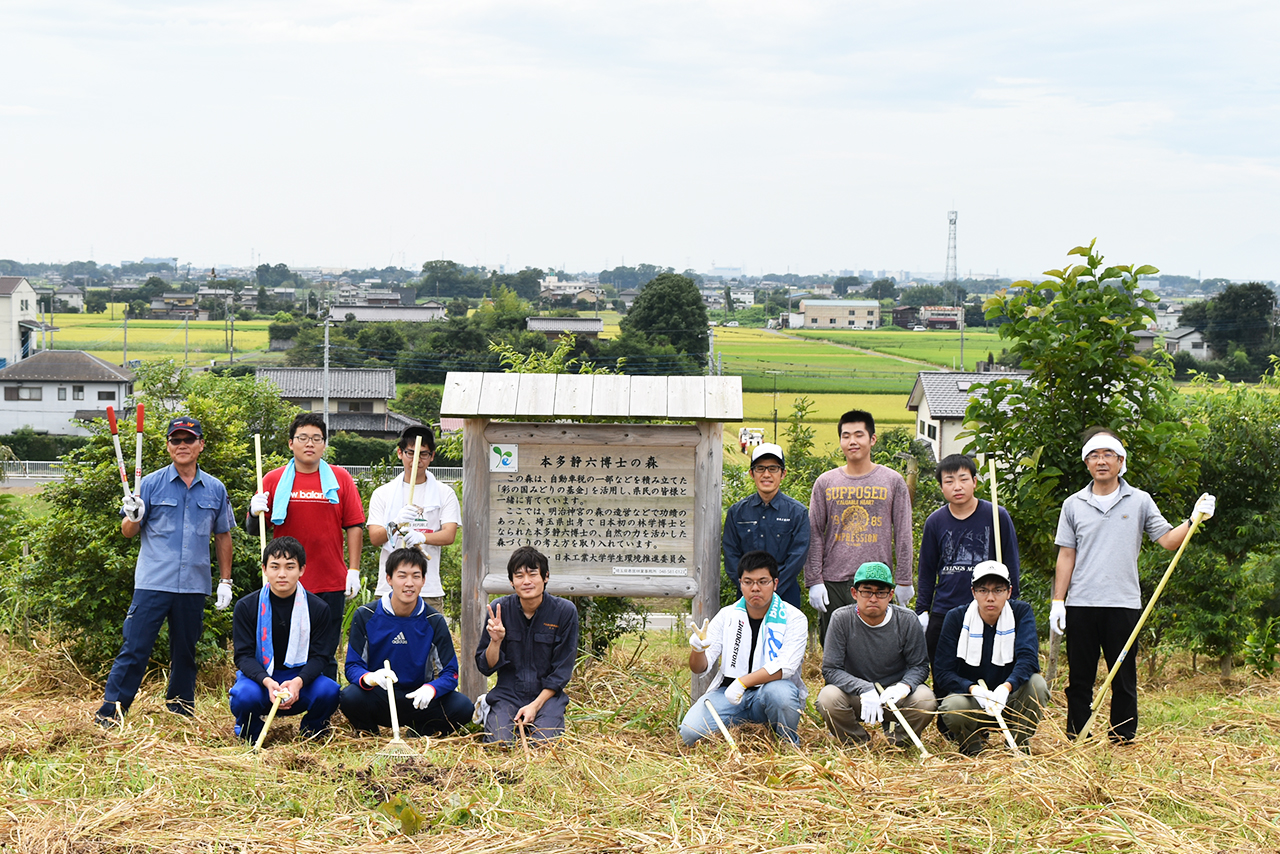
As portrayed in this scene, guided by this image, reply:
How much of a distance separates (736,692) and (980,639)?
3.97ft

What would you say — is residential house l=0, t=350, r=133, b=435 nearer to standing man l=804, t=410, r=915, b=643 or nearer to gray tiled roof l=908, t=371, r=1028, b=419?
gray tiled roof l=908, t=371, r=1028, b=419

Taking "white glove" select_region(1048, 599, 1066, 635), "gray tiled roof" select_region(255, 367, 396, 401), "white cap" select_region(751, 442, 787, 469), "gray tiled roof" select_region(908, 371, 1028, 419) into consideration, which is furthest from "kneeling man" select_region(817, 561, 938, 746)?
"gray tiled roof" select_region(255, 367, 396, 401)

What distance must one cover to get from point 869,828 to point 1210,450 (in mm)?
6509

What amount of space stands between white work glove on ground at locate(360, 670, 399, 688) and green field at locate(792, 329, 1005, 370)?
177ft

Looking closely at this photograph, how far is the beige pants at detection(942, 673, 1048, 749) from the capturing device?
17.2 feet

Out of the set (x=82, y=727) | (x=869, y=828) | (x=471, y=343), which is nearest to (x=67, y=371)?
(x=471, y=343)

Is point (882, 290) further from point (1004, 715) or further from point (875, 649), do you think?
point (875, 649)

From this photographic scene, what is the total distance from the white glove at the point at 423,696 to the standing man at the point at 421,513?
708mm

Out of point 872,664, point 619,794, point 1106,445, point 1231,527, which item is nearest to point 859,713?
point 872,664

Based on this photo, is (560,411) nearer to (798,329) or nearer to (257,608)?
(257,608)

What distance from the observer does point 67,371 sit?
1736 inches

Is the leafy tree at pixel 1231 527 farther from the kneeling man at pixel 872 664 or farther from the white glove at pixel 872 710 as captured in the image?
the white glove at pixel 872 710

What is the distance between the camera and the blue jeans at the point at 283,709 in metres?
5.23

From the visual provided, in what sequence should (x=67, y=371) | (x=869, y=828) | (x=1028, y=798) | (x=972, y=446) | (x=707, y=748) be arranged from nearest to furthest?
(x=869, y=828) < (x=1028, y=798) < (x=707, y=748) < (x=972, y=446) < (x=67, y=371)
